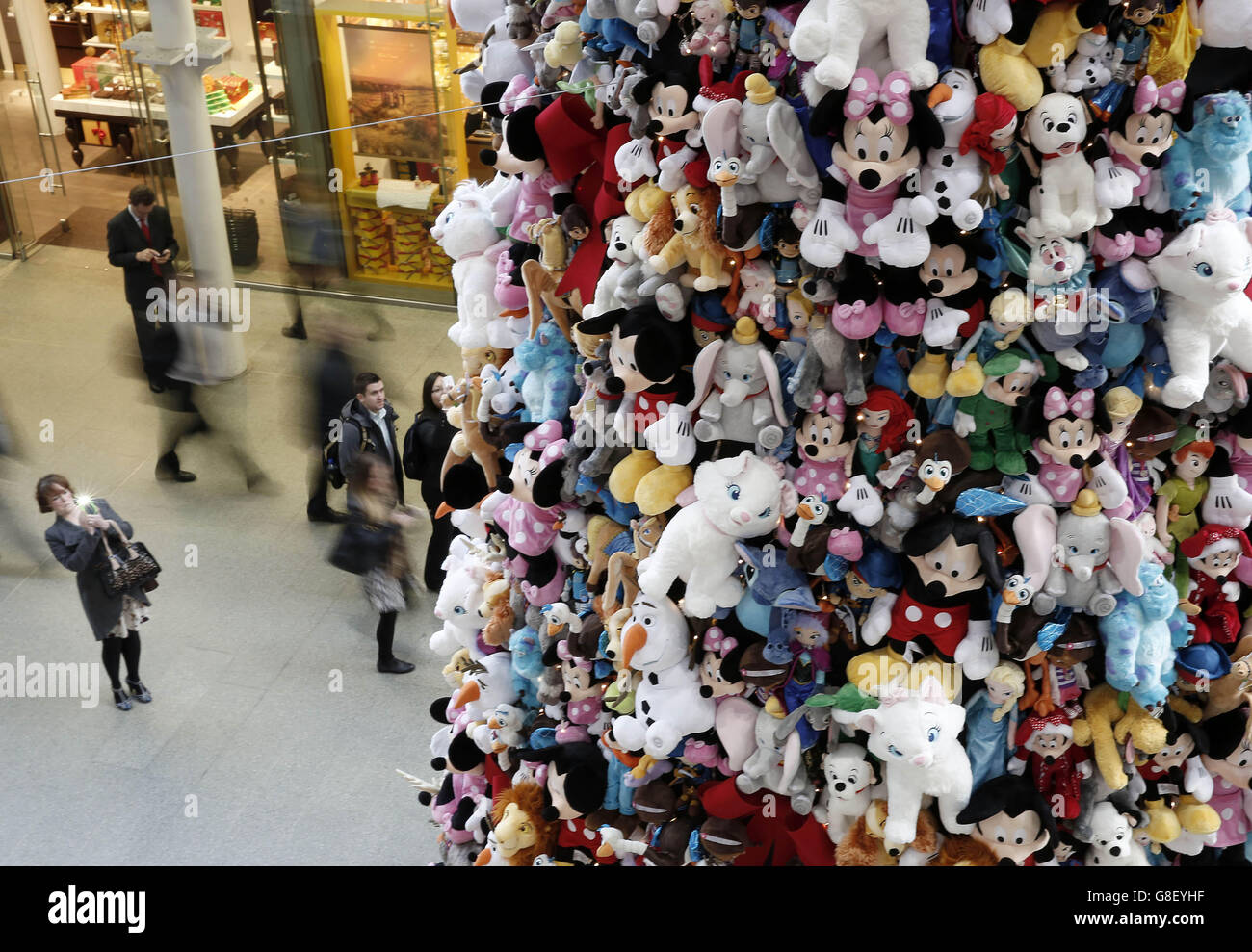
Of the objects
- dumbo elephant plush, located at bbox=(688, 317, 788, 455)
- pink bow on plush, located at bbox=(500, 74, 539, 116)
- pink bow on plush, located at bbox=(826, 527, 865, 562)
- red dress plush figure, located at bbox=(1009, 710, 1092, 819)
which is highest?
pink bow on plush, located at bbox=(500, 74, 539, 116)

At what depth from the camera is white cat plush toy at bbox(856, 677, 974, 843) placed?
260 centimetres

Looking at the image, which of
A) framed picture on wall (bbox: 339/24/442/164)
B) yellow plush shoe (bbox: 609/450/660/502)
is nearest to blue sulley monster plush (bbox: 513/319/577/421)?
yellow plush shoe (bbox: 609/450/660/502)

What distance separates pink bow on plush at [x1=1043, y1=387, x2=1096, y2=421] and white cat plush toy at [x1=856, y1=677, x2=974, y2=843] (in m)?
0.57

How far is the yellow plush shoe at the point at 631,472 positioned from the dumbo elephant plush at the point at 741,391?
0.52ft

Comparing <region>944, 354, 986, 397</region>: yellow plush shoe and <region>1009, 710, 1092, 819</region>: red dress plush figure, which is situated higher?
<region>944, 354, 986, 397</region>: yellow plush shoe

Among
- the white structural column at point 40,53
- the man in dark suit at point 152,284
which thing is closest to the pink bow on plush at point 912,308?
the man in dark suit at point 152,284

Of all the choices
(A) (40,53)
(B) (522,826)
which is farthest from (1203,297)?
(A) (40,53)

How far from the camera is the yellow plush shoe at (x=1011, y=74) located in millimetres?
2227

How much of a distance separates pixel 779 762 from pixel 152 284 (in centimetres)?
364

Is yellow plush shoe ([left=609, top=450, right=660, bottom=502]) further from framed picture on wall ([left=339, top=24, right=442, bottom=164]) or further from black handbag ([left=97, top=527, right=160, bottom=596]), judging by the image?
framed picture on wall ([left=339, top=24, right=442, bottom=164])

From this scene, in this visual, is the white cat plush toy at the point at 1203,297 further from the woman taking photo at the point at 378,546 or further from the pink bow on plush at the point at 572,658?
the woman taking photo at the point at 378,546

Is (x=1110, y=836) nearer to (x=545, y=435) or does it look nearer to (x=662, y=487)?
(x=662, y=487)

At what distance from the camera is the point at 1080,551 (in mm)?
2531

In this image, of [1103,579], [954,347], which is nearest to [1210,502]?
[1103,579]
